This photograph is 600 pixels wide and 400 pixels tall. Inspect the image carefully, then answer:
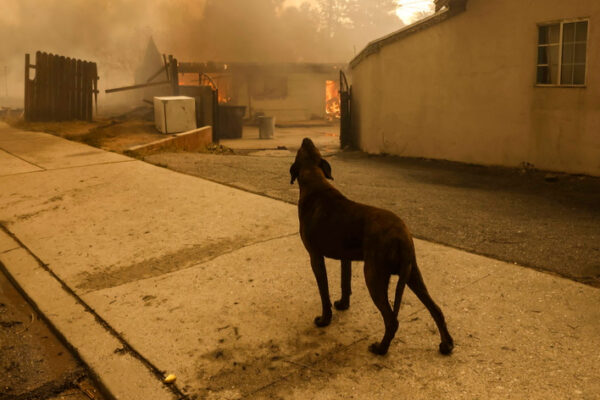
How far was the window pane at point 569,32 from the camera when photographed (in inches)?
347

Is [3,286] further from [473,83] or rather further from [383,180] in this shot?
[473,83]

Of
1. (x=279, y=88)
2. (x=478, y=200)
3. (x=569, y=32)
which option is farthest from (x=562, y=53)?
(x=279, y=88)

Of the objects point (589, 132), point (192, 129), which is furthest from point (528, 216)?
point (192, 129)

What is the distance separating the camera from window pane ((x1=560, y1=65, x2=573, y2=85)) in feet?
29.2

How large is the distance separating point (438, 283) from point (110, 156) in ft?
21.8

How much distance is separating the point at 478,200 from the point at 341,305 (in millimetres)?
4272

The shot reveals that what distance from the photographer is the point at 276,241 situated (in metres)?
4.52

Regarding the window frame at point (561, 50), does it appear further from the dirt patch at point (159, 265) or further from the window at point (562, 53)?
the dirt patch at point (159, 265)

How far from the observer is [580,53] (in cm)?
877

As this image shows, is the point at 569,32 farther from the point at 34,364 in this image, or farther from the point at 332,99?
the point at 332,99

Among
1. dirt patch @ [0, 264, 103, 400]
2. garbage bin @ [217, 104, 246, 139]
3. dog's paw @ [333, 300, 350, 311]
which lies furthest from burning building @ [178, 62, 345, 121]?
dog's paw @ [333, 300, 350, 311]

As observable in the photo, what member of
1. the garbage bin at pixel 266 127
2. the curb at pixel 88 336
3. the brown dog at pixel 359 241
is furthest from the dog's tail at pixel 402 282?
the garbage bin at pixel 266 127

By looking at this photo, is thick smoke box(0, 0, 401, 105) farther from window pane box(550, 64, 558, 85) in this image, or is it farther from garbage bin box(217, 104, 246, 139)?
window pane box(550, 64, 558, 85)

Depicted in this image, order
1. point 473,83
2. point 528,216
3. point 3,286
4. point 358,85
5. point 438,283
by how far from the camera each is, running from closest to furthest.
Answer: point 438,283, point 3,286, point 528,216, point 473,83, point 358,85
